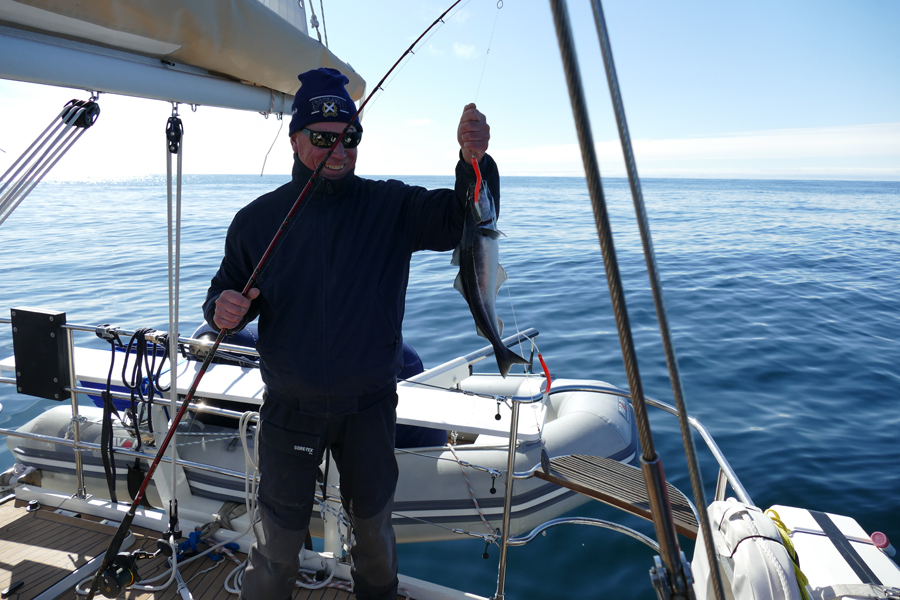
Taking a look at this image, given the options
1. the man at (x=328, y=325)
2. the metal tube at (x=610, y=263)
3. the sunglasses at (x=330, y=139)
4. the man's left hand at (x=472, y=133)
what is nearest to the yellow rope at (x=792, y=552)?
the metal tube at (x=610, y=263)

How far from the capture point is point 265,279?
208 centimetres

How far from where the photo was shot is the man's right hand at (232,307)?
75.2 inches

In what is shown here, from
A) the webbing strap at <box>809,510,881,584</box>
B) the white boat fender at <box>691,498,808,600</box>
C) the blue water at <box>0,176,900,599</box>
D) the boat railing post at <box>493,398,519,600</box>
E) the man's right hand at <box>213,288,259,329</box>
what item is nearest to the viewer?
the white boat fender at <box>691,498,808,600</box>

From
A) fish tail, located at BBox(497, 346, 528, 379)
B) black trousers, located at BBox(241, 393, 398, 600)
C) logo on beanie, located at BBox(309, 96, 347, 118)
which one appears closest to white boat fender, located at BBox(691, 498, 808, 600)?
fish tail, located at BBox(497, 346, 528, 379)

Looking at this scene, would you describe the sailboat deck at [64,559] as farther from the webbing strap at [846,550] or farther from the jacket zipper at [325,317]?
the webbing strap at [846,550]

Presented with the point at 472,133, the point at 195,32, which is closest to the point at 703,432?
the point at 472,133

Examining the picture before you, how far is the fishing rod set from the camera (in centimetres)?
200

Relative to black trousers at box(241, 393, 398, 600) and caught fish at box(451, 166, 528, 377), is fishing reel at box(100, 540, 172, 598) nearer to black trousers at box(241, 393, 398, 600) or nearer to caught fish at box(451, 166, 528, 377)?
black trousers at box(241, 393, 398, 600)

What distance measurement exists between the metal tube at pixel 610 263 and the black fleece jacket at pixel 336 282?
121 cm

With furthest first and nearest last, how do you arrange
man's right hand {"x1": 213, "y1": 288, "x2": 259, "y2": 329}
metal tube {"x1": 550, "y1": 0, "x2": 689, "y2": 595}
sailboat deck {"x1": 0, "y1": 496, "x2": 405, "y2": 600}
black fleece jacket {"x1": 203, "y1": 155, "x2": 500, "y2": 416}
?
1. sailboat deck {"x1": 0, "y1": 496, "x2": 405, "y2": 600}
2. black fleece jacket {"x1": 203, "y1": 155, "x2": 500, "y2": 416}
3. man's right hand {"x1": 213, "y1": 288, "x2": 259, "y2": 329}
4. metal tube {"x1": 550, "y1": 0, "x2": 689, "y2": 595}

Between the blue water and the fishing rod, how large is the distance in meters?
1.93

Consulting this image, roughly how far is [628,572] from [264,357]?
291cm

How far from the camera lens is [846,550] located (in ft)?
5.70

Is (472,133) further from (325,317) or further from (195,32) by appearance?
(195,32)
